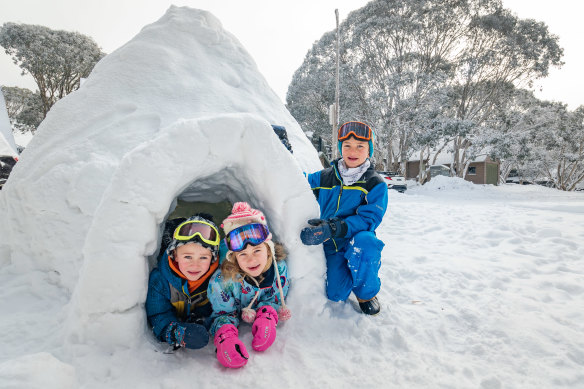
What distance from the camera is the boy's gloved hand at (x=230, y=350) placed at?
1.40 m

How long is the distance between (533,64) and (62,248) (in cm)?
1817

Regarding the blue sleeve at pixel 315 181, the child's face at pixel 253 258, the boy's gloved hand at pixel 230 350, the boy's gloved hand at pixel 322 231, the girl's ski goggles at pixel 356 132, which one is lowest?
the boy's gloved hand at pixel 230 350

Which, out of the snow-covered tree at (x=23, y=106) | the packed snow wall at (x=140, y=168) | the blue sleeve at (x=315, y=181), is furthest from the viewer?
the snow-covered tree at (x=23, y=106)

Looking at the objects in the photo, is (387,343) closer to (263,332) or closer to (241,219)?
(263,332)

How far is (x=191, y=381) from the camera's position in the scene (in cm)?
135

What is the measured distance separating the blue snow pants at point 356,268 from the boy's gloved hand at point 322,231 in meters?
0.13

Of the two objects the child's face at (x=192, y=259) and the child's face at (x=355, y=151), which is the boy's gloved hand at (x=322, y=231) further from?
the child's face at (x=192, y=259)

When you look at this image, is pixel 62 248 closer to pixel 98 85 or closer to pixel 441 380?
pixel 98 85

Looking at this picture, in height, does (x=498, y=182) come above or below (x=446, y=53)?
below

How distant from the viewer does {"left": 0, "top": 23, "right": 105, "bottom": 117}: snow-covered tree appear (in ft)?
41.7

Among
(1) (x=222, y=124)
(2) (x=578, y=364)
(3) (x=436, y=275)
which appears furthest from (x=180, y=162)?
(3) (x=436, y=275)

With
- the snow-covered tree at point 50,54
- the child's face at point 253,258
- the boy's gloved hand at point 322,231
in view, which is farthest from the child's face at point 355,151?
the snow-covered tree at point 50,54

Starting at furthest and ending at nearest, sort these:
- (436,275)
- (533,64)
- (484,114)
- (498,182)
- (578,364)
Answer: (498,182) < (484,114) < (533,64) < (436,275) < (578,364)

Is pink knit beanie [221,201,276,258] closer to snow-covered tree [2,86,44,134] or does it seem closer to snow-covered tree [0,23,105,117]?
snow-covered tree [0,23,105,117]
